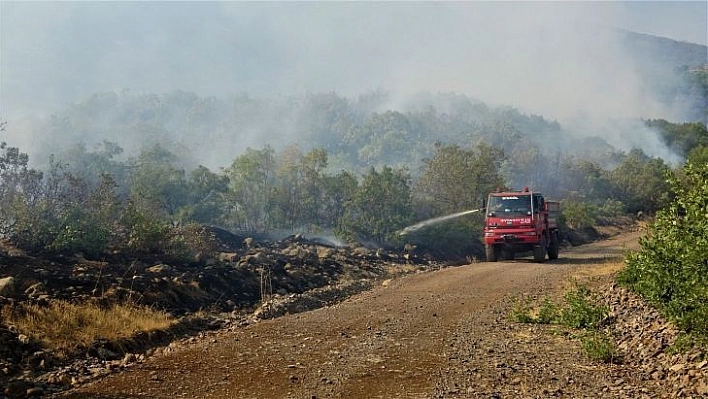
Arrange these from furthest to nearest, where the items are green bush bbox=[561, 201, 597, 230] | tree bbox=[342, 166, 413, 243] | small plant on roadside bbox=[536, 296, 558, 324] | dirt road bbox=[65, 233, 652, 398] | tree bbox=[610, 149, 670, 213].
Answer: tree bbox=[610, 149, 670, 213] → green bush bbox=[561, 201, 597, 230] → tree bbox=[342, 166, 413, 243] → small plant on roadside bbox=[536, 296, 558, 324] → dirt road bbox=[65, 233, 652, 398]

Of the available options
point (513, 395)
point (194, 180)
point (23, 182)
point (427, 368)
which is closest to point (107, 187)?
point (23, 182)

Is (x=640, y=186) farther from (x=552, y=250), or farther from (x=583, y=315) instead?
(x=583, y=315)

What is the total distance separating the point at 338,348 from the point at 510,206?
17.2 m

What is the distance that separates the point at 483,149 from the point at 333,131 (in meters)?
114

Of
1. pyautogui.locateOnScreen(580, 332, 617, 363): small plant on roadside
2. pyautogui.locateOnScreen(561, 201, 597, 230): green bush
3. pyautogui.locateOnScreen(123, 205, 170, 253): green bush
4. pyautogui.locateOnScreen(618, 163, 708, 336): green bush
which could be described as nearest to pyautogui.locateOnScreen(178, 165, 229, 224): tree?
pyautogui.locateOnScreen(123, 205, 170, 253): green bush

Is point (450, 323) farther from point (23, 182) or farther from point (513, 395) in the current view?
point (23, 182)

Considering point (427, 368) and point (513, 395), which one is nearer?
point (513, 395)

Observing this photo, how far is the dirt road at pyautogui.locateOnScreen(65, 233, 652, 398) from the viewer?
7.82m

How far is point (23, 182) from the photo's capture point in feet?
80.7

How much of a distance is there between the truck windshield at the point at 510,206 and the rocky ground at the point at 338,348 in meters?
7.49

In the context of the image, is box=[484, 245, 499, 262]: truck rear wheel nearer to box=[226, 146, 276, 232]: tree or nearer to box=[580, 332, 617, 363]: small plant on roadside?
box=[226, 146, 276, 232]: tree

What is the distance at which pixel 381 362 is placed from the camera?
9289 mm

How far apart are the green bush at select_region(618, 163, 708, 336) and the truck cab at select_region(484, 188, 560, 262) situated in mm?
16208

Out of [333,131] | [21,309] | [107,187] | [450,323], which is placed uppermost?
[333,131]
